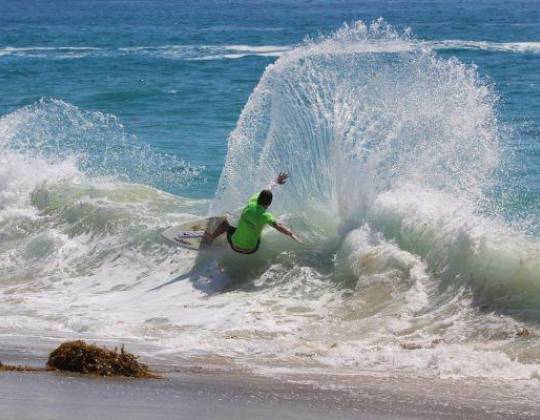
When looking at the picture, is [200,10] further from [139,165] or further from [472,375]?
[472,375]

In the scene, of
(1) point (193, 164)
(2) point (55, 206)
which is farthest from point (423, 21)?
(2) point (55, 206)

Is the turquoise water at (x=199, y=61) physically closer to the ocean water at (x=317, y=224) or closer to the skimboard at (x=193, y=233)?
the ocean water at (x=317, y=224)

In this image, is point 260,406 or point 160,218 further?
point 160,218

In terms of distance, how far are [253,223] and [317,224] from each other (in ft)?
4.58

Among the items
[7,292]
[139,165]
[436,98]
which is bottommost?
[7,292]

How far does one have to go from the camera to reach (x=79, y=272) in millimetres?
15047

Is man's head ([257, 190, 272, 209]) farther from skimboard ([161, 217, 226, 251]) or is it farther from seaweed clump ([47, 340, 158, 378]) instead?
seaweed clump ([47, 340, 158, 378])

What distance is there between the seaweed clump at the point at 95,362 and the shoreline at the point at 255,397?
13 cm

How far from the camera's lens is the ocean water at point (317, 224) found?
10680 mm

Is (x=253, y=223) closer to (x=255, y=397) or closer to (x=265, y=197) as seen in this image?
(x=265, y=197)

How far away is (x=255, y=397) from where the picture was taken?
8367 millimetres

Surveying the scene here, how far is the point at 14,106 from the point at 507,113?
14179 millimetres

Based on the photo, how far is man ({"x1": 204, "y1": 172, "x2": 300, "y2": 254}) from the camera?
43.0 ft

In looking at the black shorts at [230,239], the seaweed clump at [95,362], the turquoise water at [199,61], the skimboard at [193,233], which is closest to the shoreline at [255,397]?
the seaweed clump at [95,362]
